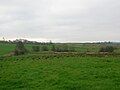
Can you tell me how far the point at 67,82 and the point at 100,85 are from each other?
2.38m

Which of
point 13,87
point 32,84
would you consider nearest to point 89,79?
point 32,84

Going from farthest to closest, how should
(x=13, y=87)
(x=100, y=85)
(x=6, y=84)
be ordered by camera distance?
(x=6, y=84) → (x=13, y=87) → (x=100, y=85)

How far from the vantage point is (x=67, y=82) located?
1772 cm

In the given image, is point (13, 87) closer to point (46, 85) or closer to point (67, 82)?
point (46, 85)

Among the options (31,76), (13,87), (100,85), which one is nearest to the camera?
(100,85)

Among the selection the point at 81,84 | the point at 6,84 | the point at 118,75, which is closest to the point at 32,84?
the point at 6,84

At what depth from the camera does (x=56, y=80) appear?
60.7 ft

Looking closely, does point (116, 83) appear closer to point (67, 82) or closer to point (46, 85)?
point (67, 82)

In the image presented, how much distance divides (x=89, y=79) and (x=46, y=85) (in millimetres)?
3188

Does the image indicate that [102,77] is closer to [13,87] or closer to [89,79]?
[89,79]

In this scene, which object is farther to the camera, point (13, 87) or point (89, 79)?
point (89, 79)

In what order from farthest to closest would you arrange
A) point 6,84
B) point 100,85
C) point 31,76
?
point 31,76 < point 6,84 < point 100,85

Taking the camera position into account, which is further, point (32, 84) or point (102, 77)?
point (102, 77)

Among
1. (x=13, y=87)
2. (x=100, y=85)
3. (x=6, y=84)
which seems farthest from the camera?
(x=6, y=84)
